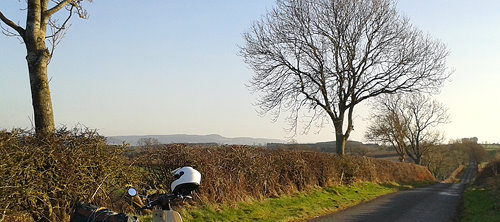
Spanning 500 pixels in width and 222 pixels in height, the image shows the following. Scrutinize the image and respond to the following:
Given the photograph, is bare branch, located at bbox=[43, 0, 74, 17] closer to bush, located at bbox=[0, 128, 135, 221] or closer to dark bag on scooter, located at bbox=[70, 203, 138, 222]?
bush, located at bbox=[0, 128, 135, 221]

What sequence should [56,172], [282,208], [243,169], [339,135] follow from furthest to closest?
[339,135], [243,169], [282,208], [56,172]

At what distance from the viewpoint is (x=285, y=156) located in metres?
16.0

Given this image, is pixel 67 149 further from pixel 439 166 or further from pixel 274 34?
pixel 439 166

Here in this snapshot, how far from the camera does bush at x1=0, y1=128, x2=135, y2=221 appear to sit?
637 centimetres

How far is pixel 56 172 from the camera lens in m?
7.14

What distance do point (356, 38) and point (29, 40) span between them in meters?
20.2

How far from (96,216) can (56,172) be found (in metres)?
2.84

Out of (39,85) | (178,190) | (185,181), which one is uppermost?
(39,85)

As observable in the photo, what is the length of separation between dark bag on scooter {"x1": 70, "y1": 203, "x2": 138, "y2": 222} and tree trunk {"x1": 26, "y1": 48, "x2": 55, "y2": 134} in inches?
163

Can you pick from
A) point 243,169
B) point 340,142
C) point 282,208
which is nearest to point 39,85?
point 243,169

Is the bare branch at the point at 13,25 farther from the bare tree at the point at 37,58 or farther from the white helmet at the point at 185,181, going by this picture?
the white helmet at the point at 185,181

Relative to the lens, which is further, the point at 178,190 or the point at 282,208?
the point at 282,208

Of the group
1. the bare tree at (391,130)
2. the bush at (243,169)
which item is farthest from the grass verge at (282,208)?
the bare tree at (391,130)

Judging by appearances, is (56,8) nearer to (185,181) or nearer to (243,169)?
(185,181)
